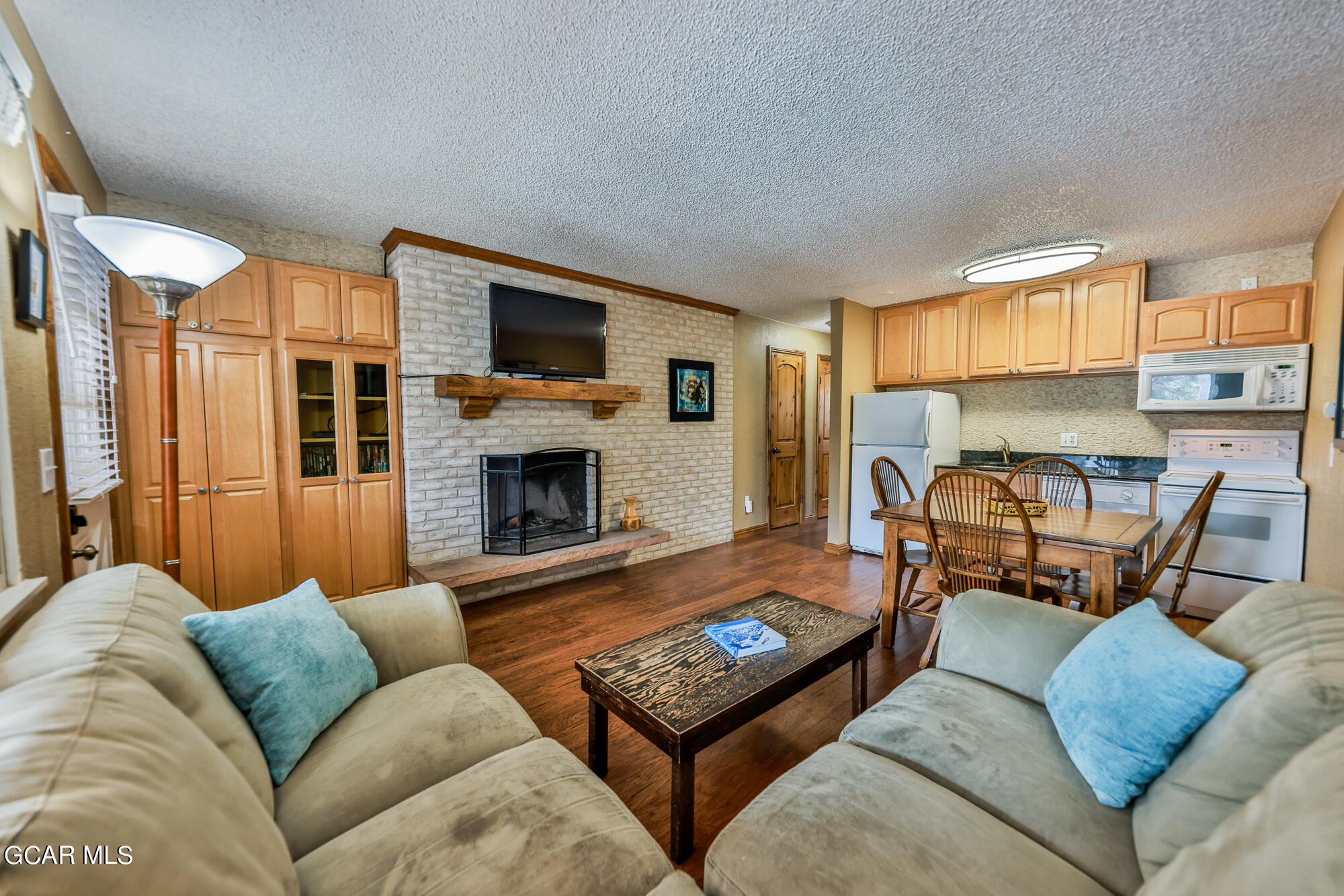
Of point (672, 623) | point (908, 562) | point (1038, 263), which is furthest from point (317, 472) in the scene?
point (1038, 263)

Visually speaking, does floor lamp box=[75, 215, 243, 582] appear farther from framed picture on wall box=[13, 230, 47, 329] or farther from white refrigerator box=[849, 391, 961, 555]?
white refrigerator box=[849, 391, 961, 555]

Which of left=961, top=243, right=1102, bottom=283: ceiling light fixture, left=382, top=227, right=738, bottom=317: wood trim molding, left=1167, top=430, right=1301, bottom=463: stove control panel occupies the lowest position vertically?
left=1167, top=430, right=1301, bottom=463: stove control panel

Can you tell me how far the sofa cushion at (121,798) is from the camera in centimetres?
48

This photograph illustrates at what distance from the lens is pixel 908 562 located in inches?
106

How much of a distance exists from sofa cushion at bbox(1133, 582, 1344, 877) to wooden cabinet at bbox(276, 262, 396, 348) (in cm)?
379

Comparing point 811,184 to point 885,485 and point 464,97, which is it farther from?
point 885,485

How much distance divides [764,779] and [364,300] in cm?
338

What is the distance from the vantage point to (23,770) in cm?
52

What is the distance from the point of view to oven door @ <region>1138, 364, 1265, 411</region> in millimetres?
3195

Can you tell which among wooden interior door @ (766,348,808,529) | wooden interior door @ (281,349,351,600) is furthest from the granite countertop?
wooden interior door @ (281,349,351,600)

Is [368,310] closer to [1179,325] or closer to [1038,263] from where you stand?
[1038,263]

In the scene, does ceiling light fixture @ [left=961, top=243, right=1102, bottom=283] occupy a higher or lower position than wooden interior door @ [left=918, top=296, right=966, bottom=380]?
higher

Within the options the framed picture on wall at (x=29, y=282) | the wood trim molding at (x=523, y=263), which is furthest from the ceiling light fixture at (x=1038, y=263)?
the framed picture on wall at (x=29, y=282)

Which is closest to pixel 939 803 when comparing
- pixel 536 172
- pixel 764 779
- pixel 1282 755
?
pixel 1282 755
